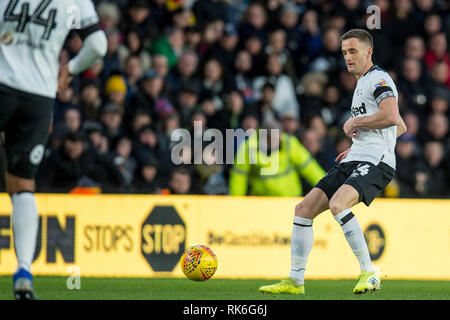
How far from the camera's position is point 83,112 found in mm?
12531

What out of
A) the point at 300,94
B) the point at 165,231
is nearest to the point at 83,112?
the point at 165,231

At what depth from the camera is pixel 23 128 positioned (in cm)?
646

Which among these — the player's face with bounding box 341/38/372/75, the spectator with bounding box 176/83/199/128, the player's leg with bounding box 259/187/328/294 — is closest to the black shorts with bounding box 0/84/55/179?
the player's leg with bounding box 259/187/328/294

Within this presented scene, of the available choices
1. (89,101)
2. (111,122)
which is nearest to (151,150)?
(111,122)

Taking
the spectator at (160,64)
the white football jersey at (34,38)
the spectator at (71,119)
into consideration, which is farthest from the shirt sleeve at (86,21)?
the spectator at (160,64)

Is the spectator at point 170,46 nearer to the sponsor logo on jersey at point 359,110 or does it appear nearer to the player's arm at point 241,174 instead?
the player's arm at point 241,174

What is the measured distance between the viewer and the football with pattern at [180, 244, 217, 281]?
8.62 meters

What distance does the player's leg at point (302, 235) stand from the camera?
8109mm

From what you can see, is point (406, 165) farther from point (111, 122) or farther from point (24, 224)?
point (24, 224)

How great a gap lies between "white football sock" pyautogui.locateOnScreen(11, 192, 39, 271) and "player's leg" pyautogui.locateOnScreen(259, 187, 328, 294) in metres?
2.50

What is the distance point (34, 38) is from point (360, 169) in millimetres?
3103

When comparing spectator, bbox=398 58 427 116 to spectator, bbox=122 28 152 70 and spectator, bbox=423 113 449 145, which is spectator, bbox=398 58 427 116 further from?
spectator, bbox=122 28 152 70
